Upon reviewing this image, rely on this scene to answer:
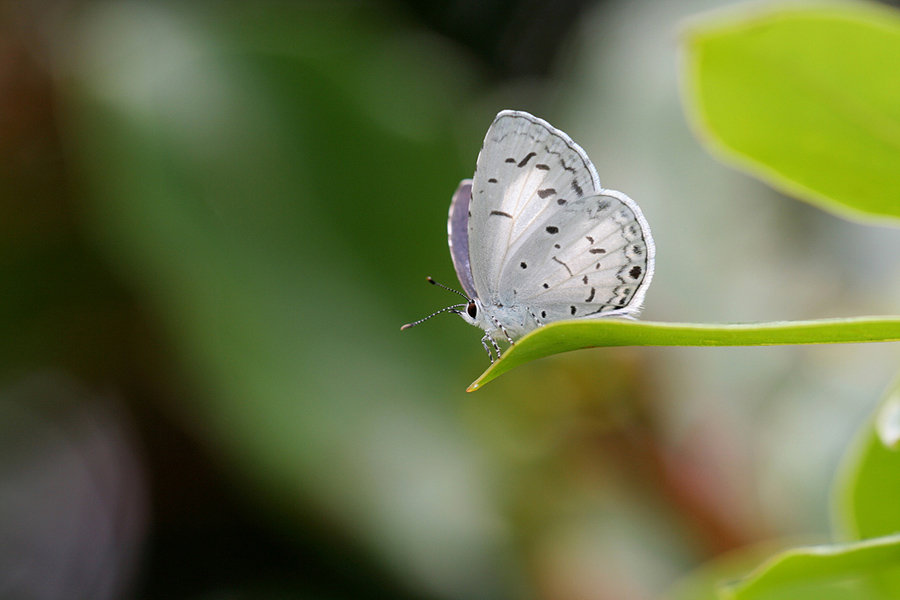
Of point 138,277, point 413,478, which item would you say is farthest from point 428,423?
point 138,277

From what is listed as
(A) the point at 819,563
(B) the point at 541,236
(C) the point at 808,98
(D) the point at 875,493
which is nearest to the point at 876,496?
(D) the point at 875,493

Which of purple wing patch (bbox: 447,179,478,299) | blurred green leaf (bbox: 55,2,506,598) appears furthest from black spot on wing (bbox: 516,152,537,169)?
blurred green leaf (bbox: 55,2,506,598)

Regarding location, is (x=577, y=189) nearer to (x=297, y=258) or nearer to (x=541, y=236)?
(x=541, y=236)

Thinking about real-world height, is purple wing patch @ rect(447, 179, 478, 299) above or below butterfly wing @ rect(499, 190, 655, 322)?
above

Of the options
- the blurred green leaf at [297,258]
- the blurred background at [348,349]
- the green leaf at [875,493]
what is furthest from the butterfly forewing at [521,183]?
the blurred green leaf at [297,258]

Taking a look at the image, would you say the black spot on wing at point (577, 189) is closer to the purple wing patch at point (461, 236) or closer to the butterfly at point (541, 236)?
the butterfly at point (541, 236)

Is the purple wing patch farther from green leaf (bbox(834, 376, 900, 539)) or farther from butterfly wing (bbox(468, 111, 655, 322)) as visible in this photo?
green leaf (bbox(834, 376, 900, 539))
